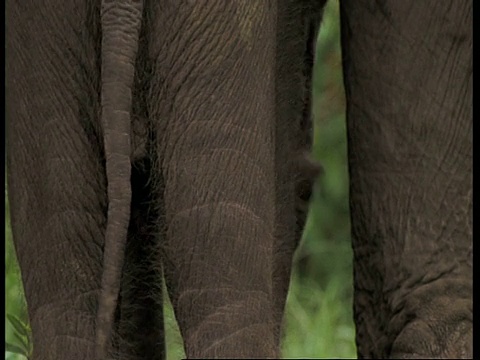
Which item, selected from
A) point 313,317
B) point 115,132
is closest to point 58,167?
point 115,132

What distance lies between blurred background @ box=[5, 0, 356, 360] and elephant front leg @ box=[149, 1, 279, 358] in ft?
4.46

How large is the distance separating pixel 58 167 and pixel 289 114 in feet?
1.10

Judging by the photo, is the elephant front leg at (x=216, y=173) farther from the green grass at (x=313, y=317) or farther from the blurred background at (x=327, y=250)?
the blurred background at (x=327, y=250)

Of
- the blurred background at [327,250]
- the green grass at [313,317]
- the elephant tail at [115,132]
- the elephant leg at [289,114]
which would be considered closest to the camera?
the elephant tail at [115,132]

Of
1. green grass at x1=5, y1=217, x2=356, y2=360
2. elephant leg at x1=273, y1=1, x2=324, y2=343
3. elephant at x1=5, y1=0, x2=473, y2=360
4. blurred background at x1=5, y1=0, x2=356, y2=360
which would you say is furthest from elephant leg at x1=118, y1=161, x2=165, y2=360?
blurred background at x1=5, y1=0, x2=356, y2=360

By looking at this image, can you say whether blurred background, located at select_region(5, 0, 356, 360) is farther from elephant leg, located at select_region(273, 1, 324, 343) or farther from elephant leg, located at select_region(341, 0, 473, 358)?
elephant leg, located at select_region(341, 0, 473, 358)

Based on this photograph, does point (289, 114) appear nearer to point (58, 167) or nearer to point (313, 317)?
point (58, 167)

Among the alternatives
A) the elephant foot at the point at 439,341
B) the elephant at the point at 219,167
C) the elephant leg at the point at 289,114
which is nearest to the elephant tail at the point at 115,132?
the elephant at the point at 219,167

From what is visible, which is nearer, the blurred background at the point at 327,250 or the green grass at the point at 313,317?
the green grass at the point at 313,317

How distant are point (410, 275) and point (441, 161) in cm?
16

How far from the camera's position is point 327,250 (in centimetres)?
440

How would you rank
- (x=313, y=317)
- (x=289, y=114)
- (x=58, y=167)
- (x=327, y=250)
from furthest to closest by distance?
(x=327, y=250), (x=313, y=317), (x=289, y=114), (x=58, y=167)

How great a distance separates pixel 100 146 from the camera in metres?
2.23

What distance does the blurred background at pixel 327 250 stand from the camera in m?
3.70
